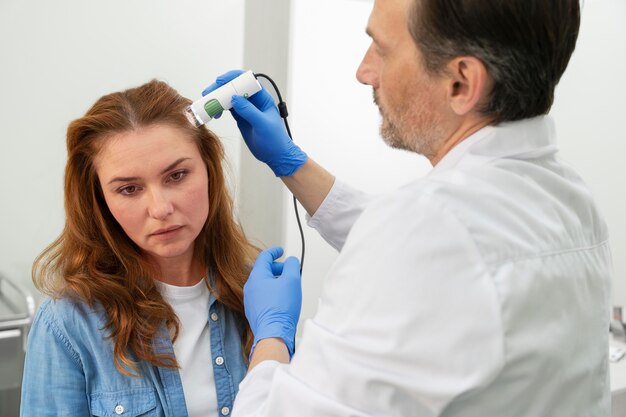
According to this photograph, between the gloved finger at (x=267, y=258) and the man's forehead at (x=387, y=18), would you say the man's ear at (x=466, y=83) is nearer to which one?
the man's forehead at (x=387, y=18)

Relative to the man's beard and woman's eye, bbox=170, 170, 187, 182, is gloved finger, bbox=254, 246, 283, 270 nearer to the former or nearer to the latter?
woman's eye, bbox=170, 170, 187, 182

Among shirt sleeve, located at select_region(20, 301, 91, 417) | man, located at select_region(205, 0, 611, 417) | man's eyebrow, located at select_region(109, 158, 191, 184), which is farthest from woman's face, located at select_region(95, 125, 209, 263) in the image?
man, located at select_region(205, 0, 611, 417)

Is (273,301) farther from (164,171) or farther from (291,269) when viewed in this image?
(164,171)

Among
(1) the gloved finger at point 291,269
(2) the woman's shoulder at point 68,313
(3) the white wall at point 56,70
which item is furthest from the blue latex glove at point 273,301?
(3) the white wall at point 56,70

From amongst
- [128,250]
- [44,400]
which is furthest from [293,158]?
[44,400]

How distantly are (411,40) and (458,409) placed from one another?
0.52 metres

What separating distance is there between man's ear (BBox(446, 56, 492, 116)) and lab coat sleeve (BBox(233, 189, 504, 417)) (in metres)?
0.18

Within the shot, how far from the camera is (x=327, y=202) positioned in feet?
4.61

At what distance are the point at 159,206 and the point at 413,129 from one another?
0.56 metres

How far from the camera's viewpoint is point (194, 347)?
127cm

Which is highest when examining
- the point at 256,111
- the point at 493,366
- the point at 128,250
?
the point at 256,111

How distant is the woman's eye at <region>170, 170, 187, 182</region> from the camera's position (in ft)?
4.09

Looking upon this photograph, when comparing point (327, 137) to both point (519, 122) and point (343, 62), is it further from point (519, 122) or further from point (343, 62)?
point (519, 122)

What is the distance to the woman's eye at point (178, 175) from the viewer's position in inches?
49.1
